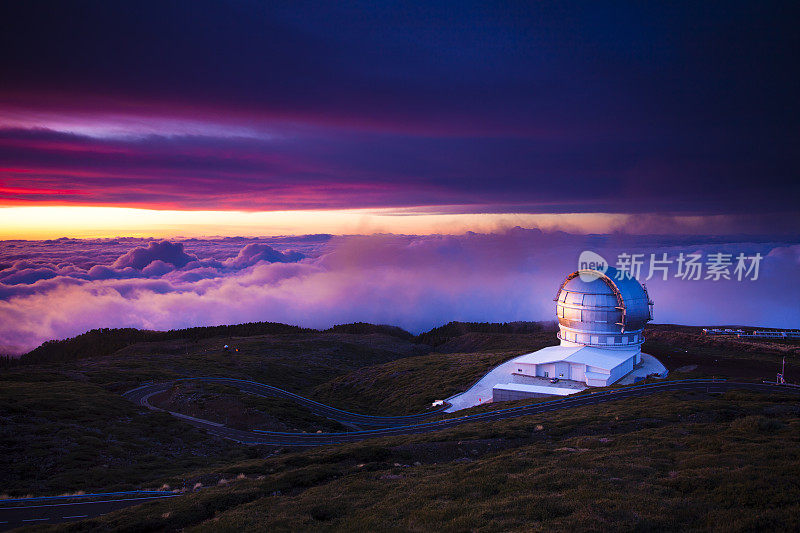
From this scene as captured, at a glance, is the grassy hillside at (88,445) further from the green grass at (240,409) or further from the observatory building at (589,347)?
the observatory building at (589,347)

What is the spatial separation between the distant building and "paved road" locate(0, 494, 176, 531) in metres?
43.4

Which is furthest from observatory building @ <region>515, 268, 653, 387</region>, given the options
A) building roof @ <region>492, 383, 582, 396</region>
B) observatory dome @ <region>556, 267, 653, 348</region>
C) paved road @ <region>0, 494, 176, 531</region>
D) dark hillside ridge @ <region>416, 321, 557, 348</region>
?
dark hillside ridge @ <region>416, 321, 557, 348</region>

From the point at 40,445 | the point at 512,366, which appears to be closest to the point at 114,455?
the point at 40,445

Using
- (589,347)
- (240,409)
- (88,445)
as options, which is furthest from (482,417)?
(88,445)

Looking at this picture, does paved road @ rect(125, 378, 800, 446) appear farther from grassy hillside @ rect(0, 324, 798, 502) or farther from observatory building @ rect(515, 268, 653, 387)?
observatory building @ rect(515, 268, 653, 387)

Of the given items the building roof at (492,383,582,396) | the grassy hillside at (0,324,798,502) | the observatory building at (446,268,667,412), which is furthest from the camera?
the observatory building at (446,268,667,412)

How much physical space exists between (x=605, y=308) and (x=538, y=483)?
48.6 m

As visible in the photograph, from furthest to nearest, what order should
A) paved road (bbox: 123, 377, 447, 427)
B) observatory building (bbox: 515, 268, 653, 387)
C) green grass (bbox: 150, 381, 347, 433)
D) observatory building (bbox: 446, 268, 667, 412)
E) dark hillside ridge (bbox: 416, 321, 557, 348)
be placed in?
dark hillside ridge (bbox: 416, 321, 557, 348) < observatory building (bbox: 515, 268, 653, 387) < observatory building (bbox: 446, 268, 667, 412) < paved road (bbox: 123, 377, 447, 427) < green grass (bbox: 150, 381, 347, 433)

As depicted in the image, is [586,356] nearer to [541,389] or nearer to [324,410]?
[541,389]

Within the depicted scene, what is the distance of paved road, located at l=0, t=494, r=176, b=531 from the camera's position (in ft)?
69.9

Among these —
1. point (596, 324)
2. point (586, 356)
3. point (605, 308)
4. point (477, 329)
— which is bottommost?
point (477, 329)

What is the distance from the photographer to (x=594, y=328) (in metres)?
61.6

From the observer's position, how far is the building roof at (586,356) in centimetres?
5502

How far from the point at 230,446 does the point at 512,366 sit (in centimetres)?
4032
